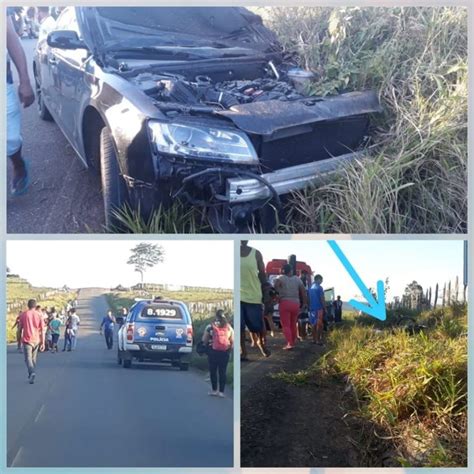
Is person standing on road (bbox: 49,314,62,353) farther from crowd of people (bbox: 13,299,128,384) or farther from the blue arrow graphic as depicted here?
the blue arrow graphic

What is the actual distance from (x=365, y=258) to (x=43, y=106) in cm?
179

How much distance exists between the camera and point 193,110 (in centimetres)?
362

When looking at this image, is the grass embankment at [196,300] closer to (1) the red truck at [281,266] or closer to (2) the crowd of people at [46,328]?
(2) the crowd of people at [46,328]

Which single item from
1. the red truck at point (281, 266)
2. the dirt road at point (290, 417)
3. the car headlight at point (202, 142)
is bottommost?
the dirt road at point (290, 417)

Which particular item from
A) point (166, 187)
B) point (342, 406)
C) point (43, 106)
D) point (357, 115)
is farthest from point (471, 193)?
point (43, 106)

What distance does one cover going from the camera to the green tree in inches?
146

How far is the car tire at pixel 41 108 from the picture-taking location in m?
3.79

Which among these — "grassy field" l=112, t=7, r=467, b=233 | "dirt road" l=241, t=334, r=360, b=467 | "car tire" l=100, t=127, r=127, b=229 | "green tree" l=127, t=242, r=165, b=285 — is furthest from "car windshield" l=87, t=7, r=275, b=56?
"dirt road" l=241, t=334, r=360, b=467

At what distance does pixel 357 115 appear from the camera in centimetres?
376

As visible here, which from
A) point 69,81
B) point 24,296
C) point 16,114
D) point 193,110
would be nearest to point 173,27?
point 193,110

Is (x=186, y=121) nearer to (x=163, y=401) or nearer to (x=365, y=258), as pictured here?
(x=365, y=258)

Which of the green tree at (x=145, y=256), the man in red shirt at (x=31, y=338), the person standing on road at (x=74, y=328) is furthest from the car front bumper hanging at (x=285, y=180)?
the man in red shirt at (x=31, y=338)

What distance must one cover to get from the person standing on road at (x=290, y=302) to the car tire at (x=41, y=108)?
4.68 feet

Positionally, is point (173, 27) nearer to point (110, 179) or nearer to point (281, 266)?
point (110, 179)
